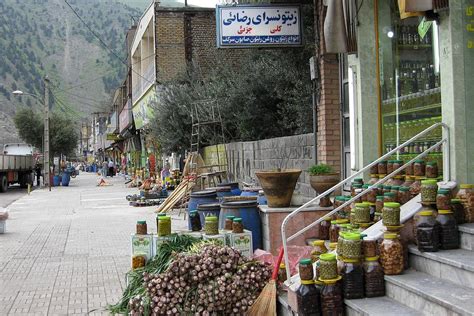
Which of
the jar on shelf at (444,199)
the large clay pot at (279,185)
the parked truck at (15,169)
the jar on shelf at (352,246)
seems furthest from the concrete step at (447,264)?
the parked truck at (15,169)

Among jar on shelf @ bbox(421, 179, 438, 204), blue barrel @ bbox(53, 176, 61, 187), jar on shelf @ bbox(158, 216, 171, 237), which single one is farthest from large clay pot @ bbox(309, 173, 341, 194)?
blue barrel @ bbox(53, 176, 61, 187)

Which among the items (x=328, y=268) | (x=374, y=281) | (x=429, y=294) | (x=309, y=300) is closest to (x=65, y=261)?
(x=309, y=300)

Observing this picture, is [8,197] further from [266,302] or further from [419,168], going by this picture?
[419,168]

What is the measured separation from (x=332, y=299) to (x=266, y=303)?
0.91 m

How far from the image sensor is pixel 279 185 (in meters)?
7.02

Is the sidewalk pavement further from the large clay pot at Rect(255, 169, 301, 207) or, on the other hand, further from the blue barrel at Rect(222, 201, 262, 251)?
the large clay pot at Rect(255, 169, 301, 207)

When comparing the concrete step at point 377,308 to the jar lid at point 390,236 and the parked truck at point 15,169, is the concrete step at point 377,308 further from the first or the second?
the parked truck at point 15,169

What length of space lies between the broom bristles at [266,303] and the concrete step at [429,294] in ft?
3.68

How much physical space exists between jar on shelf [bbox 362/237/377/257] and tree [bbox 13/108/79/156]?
1916 inches

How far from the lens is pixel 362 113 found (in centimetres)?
792

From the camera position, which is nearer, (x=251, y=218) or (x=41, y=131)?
(x=251, y=218)

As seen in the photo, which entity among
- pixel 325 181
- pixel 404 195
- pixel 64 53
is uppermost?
pixel 64 53

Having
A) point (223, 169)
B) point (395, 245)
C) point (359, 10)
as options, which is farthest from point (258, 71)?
point (395, 245)

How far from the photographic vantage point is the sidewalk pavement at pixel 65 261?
6.50 metres
